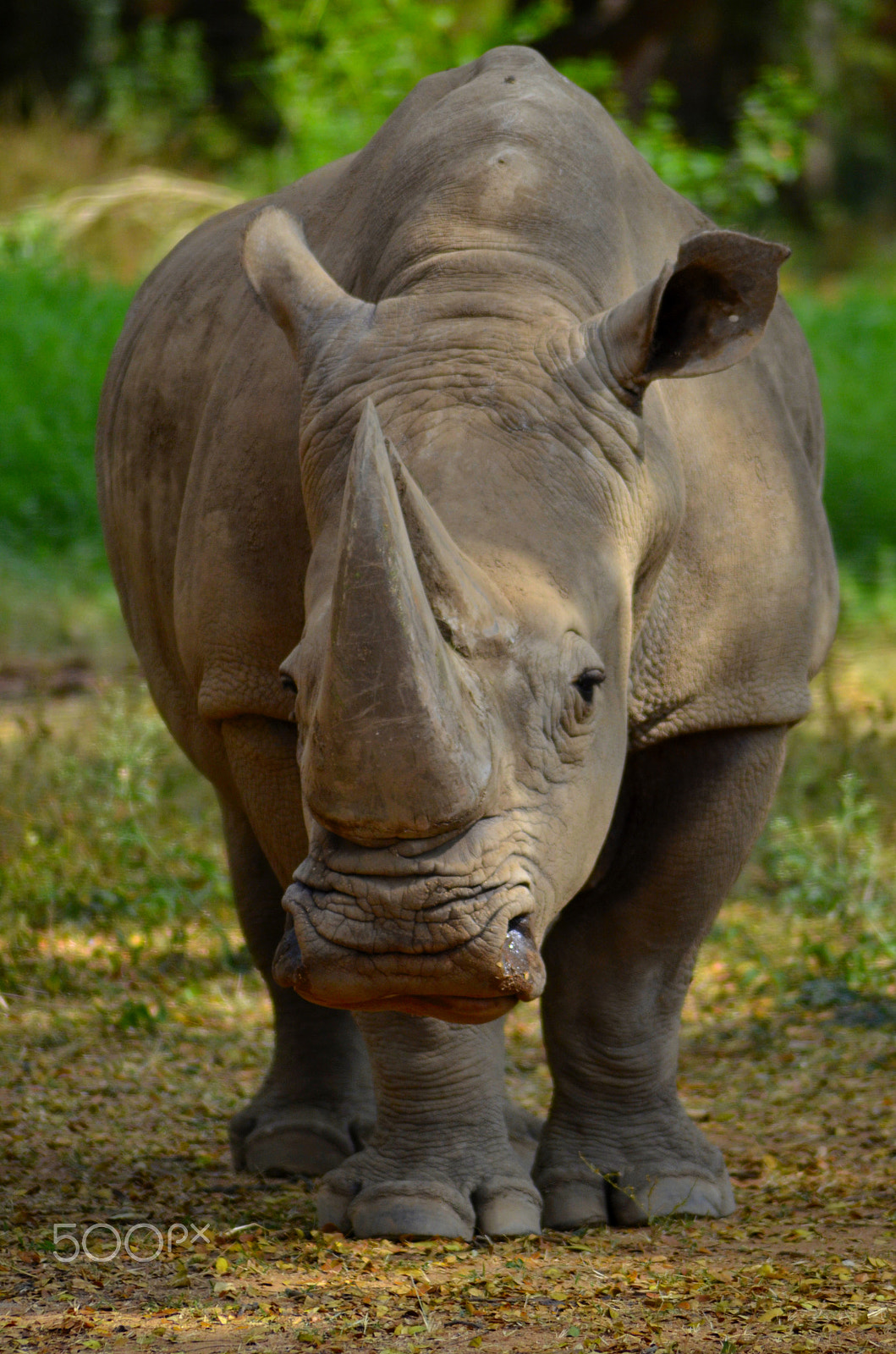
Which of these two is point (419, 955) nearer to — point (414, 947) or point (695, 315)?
point (414, 947)

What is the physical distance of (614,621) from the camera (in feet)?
11.8

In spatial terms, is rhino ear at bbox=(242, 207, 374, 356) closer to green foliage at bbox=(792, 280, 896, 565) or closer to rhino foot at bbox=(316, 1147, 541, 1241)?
rhino foot at bbox=(316, 1147, 541, 1241)

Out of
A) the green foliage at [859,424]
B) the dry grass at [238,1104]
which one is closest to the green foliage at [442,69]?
the green foliage at [859,424]

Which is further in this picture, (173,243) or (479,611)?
(173,243)

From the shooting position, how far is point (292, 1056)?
511 cm

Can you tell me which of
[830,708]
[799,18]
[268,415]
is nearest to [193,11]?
[799,18]

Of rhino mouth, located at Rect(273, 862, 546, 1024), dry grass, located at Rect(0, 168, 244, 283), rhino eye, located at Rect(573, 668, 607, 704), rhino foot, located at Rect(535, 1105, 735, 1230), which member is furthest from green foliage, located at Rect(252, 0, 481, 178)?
rhino mouth, located at Rect(273, 862, 546, 1024)

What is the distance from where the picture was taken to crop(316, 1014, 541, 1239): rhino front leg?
4133 mm

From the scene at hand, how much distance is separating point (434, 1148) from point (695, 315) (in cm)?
185

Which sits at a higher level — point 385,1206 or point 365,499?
point 365,499

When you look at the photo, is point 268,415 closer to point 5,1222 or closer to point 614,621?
point 614,621

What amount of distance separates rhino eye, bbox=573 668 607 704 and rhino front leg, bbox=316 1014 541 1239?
41.5 inches

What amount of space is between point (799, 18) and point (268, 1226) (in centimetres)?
2522

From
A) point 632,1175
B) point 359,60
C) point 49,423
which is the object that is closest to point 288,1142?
point 632,1175
